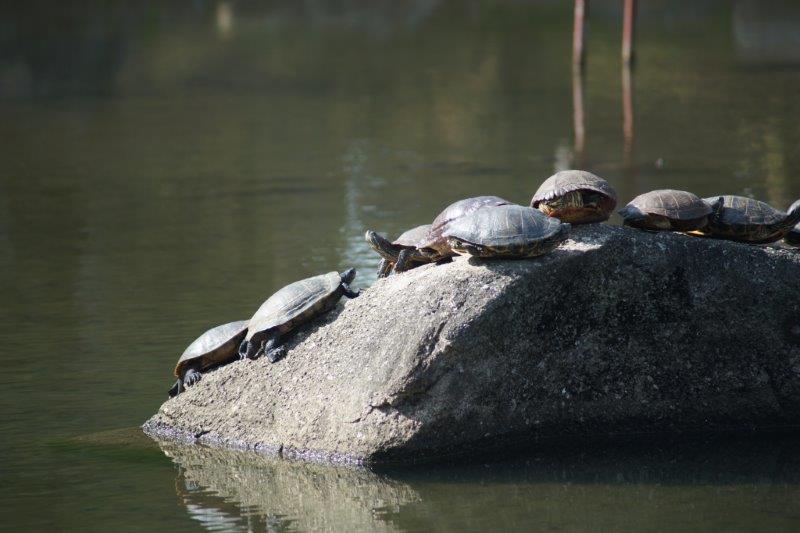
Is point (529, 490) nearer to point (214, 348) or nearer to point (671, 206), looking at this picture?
point (671, 206)

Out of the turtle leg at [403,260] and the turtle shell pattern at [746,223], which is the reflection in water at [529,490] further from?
the turtle leg at [403,260]

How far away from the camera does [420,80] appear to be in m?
29.3

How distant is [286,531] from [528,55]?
28.7 meters

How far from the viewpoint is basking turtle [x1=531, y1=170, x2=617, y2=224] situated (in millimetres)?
7637

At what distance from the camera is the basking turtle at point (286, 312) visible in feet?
25.4

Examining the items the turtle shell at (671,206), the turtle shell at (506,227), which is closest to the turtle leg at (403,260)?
the turtle shell at (506,227)

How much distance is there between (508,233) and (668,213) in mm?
1140

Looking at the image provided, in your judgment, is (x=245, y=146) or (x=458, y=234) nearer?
(x=458, y=234)

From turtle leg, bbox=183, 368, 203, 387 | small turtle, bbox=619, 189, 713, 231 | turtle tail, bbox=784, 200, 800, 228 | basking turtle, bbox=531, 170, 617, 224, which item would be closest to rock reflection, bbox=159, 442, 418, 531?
turtle leg, bbox=183, 368, 203, 387

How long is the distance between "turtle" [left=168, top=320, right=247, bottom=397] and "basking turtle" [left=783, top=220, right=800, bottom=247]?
3.44 meters

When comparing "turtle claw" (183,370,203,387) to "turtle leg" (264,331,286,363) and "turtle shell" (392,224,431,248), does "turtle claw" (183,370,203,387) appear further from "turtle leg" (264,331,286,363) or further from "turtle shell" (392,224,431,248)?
"turtle shell" (392,224,431,248)

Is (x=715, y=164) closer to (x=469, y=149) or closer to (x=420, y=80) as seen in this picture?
(x=469, y=149)

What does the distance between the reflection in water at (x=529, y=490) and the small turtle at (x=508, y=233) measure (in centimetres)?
120

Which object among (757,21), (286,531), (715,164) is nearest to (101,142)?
(715,164)
